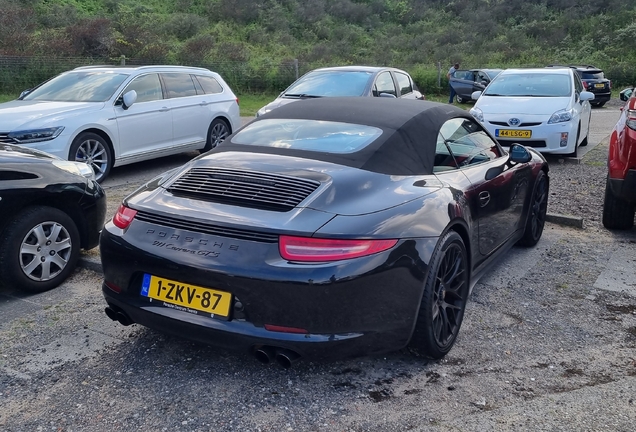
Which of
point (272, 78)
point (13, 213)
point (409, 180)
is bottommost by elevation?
point (272, 78)

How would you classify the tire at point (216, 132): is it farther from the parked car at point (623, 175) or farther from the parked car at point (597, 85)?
the parked car at point (597, 85)

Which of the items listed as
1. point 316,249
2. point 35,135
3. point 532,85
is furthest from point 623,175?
point 35,135

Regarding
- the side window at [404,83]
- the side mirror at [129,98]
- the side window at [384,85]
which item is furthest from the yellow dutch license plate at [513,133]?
the side mirror at [129,98]

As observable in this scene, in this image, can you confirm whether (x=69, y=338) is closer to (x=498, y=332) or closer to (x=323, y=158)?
(x=323, y=158)

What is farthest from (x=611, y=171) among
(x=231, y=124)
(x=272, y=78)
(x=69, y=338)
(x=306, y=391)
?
(x=272, y=78)

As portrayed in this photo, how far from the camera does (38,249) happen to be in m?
4.77

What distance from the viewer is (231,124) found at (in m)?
11.2

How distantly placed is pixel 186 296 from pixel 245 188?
663 mm

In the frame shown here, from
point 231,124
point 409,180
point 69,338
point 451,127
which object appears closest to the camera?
point 409,180

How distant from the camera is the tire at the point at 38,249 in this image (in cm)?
457

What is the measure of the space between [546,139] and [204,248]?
8.34m

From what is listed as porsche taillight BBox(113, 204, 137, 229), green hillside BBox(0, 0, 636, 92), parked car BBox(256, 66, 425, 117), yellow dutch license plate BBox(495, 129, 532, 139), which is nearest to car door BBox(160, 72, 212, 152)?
parked car BBox(256, 66, 425, 117)

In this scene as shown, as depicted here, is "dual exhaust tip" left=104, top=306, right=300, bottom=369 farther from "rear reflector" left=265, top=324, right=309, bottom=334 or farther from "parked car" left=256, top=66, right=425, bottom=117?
"parked car" left=256, top=66, right=425, bottom=117

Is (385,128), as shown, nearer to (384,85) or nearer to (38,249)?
(38,249)
